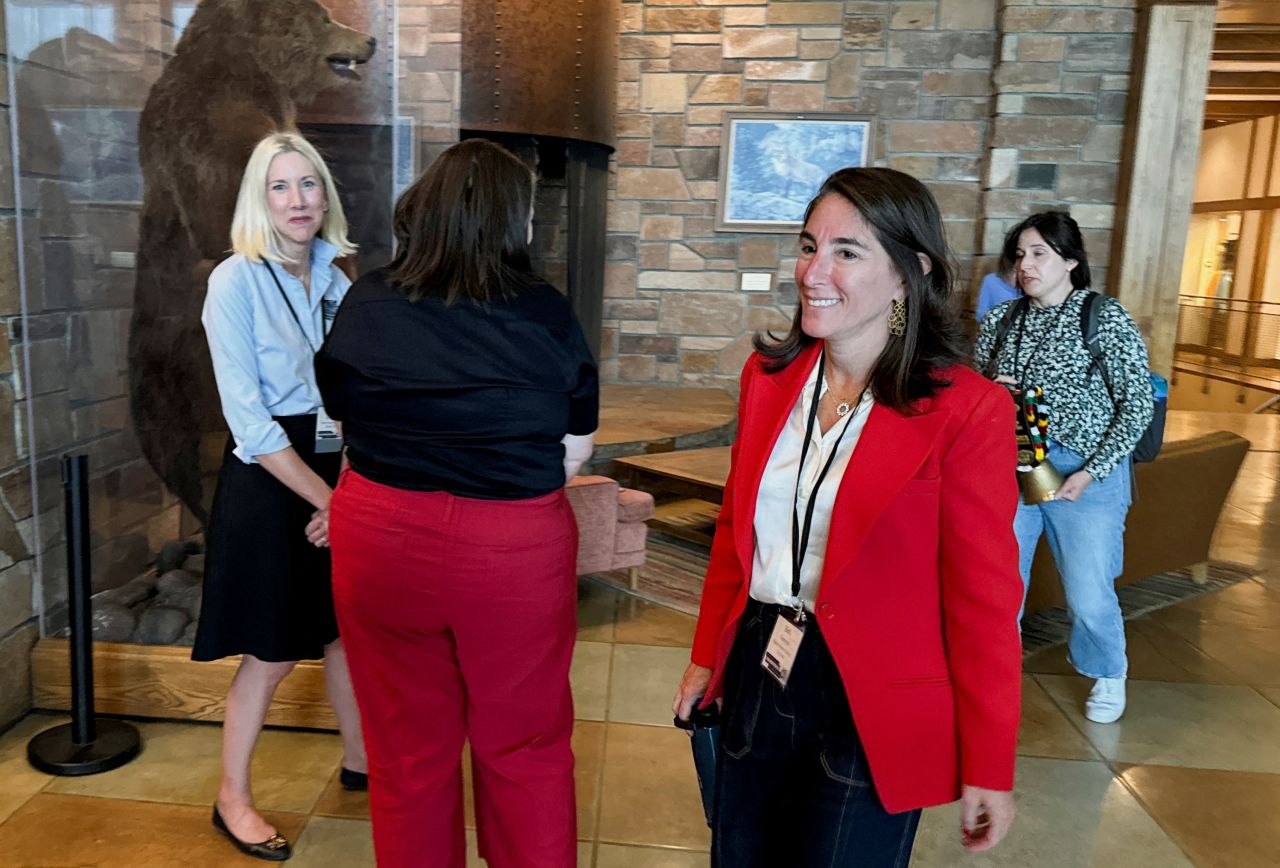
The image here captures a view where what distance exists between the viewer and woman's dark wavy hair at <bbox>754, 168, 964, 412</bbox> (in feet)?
4.06

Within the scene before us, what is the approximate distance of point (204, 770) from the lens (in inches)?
94.7

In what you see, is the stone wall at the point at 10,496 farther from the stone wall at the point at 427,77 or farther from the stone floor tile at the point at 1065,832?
the stone floor tile at the point at 1065,832

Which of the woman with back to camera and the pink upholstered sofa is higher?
the woman with back to camera

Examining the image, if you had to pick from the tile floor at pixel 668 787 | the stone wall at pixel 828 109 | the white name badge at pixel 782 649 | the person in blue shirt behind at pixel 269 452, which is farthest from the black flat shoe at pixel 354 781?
the stone wall at pixel 828 109

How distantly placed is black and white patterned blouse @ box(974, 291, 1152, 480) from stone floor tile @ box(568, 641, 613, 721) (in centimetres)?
145

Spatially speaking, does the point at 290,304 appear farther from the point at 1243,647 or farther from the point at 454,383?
the point at 1243,647

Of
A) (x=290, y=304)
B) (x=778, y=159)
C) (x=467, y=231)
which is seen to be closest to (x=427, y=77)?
(x=290, y=304)

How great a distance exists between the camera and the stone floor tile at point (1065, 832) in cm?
222

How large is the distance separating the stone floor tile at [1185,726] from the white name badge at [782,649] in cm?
194

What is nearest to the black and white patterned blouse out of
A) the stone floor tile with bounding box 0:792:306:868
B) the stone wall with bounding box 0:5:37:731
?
the stone floor tile with bounding box 0:792:306:868

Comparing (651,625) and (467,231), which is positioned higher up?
(467,231)

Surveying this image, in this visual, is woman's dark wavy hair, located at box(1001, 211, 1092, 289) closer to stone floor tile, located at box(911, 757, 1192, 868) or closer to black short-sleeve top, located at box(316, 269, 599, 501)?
stone floor tile, located at box(911, 757, 1192, 868)

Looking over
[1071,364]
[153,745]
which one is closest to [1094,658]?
[1071,364]

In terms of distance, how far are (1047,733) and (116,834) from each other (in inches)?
94.7
